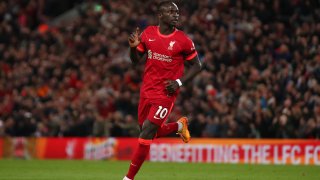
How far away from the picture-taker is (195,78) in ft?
79.0

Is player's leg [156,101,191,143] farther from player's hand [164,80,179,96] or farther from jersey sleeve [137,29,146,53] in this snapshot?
jersey sleeve [137,29,146,53]

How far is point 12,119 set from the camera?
26.5 meters

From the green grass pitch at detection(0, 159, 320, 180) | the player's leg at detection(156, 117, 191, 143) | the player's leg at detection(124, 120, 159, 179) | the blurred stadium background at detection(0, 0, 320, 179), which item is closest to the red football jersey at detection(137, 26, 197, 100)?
the player's leg at detection(124, 120, 159, 179)

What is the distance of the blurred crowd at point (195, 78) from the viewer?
71.2 ft

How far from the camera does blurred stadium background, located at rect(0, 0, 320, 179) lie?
21.4 meters

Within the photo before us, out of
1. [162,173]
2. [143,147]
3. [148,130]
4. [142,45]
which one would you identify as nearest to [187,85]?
[162,173]

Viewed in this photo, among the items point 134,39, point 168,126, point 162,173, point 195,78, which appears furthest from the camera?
point 195,78

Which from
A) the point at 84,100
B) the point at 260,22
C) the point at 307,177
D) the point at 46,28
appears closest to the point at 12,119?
the point at 84,100

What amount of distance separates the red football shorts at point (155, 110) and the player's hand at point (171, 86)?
7.5 inches

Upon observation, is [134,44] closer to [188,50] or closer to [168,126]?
[188,50]

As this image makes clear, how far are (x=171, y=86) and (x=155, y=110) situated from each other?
0.46m

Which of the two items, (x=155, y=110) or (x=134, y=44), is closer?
(x=155, y=110)

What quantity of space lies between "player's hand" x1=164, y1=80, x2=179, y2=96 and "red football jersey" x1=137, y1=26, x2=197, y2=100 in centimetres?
10

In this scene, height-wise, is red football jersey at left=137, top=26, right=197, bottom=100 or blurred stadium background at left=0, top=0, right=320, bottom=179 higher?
red football jersey at left=137, top=26, right=197, bottom=100
